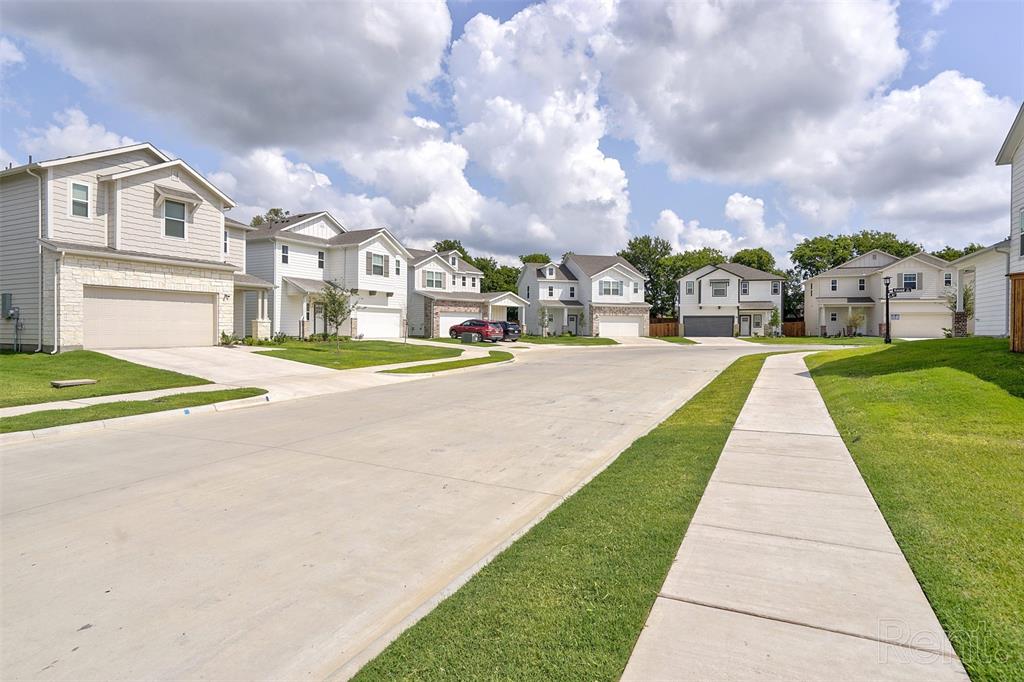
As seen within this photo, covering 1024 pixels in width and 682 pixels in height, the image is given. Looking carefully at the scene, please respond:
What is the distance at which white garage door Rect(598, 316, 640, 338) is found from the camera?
5331 centimetres

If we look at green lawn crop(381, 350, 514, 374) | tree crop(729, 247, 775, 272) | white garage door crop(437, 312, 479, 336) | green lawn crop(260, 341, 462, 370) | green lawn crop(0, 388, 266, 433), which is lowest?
green lawn crop(0, 388, 266, 433)

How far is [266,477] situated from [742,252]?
263 feet

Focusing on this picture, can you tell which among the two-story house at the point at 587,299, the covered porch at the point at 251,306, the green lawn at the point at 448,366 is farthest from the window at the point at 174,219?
the two-story house at the point at 587,299

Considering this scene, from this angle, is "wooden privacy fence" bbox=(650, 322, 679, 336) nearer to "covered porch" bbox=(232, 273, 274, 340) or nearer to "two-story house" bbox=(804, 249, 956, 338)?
"two-story house" bbox=(804, 249, 956, 338)

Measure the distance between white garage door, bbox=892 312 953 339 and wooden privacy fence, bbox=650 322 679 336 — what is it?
1898 centimetres

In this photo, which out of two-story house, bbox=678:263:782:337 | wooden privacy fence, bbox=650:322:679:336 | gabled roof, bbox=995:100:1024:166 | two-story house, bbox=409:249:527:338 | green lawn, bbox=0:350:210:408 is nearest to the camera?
green lawn, bbox=0:350:210:408

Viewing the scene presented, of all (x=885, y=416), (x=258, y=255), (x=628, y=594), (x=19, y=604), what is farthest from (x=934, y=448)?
(x=258, y=255)

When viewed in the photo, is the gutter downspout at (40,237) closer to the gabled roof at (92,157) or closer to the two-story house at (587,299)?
the gabled roof at (92,157)

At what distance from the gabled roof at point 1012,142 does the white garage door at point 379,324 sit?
3266cm

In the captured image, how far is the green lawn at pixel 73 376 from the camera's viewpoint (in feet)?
41.6

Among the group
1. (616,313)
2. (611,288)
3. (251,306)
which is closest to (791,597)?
(251,306)

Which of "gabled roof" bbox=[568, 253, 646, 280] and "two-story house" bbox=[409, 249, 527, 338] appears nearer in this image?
"two-story house" bbox=[409, 249, 527, 338]

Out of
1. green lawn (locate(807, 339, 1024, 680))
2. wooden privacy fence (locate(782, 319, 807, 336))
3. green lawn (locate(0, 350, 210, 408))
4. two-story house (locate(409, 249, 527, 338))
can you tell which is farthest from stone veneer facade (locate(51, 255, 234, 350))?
wooden privacy fence (locate(782, 319, 807, 336))

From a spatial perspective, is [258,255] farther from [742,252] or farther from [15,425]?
[742,252]
